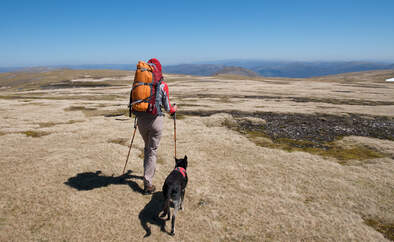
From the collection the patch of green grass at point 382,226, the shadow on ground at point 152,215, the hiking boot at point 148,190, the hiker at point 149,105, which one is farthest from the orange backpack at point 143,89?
the patch of green grass at point 382,226

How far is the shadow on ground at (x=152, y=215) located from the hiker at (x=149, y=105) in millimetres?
744

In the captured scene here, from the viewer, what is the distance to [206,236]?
25.5 ft

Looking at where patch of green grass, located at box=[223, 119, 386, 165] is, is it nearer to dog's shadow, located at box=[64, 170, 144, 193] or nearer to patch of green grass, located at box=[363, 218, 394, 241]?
patch of green grass, located at box=[363, 218, 394, 241]

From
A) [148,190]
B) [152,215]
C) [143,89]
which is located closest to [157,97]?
[143,89]

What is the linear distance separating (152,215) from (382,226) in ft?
29.1

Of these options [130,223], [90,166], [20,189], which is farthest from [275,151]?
[20,189]

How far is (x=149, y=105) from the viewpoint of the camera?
923 centimetres

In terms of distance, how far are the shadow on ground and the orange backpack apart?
13.4 ft

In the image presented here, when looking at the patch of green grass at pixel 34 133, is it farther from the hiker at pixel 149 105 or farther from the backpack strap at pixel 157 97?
the backpack strap at pixel 157 97

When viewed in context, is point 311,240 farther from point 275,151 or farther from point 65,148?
point 65,148

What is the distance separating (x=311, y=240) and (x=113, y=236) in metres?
6.93

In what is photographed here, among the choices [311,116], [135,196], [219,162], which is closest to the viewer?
[135,196]

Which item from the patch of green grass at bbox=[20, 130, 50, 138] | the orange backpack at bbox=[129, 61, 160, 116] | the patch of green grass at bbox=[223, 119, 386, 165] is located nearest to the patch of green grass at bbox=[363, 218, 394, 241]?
the patch of green grass at bbox=[223, 119, 386, 165]

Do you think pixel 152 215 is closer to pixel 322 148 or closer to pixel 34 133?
pixel 322 148
